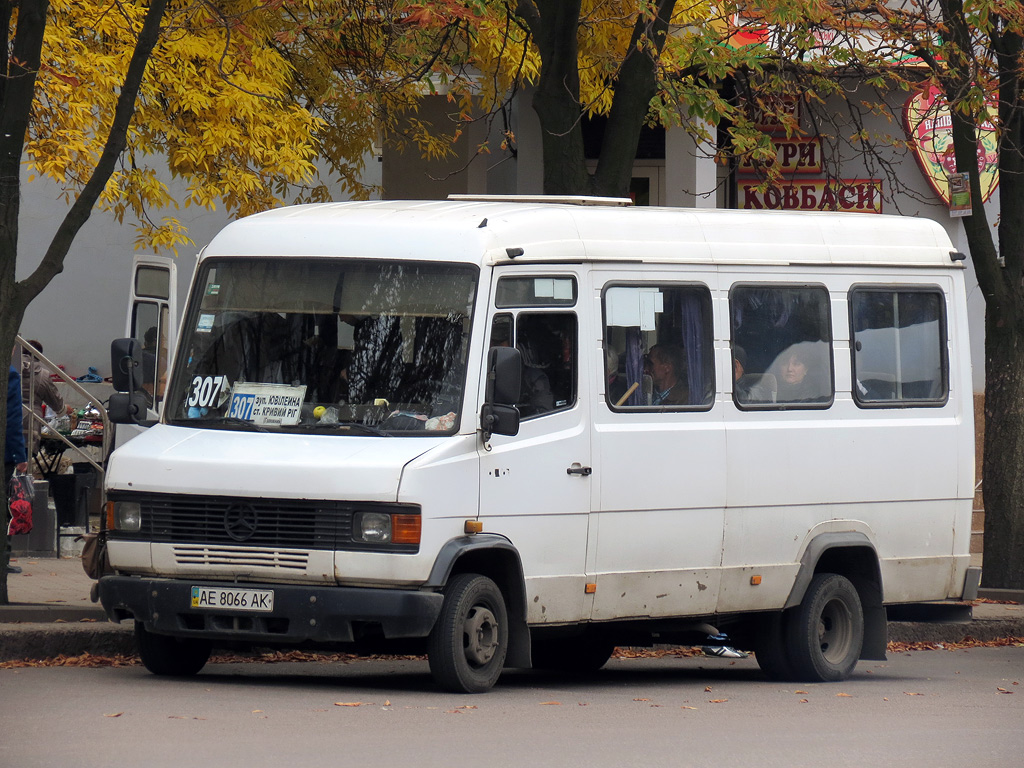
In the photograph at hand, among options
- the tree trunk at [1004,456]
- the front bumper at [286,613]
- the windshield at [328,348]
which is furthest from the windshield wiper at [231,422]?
the tree trunk at [1004,456]

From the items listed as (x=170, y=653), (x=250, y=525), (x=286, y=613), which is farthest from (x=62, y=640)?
(x=286, y=613)

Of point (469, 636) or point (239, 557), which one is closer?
point (239, 557)

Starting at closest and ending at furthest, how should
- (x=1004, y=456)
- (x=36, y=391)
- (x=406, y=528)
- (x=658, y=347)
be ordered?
1. (x=406, y=528)
2. (x=658, y=347)
3. (x=1004, y=456)
4. (x=36, y=391)

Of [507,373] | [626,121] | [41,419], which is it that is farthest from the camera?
[41,419]

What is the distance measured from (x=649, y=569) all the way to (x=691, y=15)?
826 cm

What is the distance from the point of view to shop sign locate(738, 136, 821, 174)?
20000 millimetres

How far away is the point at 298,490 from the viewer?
348 inches

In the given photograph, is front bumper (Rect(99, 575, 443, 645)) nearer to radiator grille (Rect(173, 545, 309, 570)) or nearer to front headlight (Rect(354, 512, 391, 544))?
radiator grille (Rect(173, 545, 309, 570))

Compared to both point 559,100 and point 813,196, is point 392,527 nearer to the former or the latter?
point 559,100

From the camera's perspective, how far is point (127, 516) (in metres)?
9.32

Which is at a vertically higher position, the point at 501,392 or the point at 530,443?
the point at 501,392

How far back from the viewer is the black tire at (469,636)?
892 cm

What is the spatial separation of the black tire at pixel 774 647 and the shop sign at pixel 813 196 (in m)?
9.25

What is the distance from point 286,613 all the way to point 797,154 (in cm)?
1251
